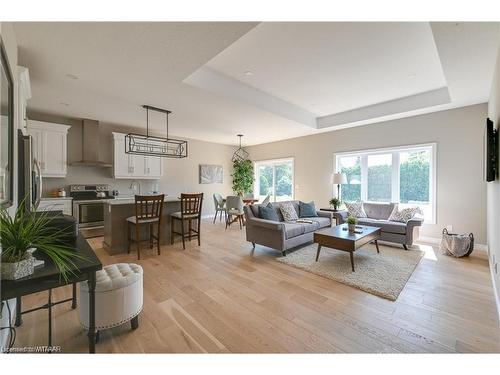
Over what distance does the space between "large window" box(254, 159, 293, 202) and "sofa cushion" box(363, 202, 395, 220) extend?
2.63 m

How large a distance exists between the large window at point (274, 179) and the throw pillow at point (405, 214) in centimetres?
318

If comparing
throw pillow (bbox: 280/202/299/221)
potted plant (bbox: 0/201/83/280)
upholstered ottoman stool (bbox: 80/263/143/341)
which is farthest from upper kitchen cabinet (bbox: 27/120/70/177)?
throw pillow (bbox: 280/202/299/221)

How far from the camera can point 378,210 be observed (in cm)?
475

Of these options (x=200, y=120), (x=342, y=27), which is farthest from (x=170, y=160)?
(x=342, y=27)

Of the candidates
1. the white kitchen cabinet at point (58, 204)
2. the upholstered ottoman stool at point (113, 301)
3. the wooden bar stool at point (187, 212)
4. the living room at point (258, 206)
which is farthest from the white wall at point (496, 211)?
the white kitchen cabinet at point (58, 204)

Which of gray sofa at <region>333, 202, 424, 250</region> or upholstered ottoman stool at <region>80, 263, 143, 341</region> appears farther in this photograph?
gray sofa at <region>333, 202, 424, 250</region>

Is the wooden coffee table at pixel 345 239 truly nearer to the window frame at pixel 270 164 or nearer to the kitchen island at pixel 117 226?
the kitchen island at pixel 117 226

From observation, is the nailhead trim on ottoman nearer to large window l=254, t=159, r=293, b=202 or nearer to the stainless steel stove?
the stainless steel stove

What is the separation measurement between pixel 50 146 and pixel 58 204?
1199mm

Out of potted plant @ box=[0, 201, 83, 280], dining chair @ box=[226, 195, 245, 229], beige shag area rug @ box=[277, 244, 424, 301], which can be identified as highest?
potted plant @ box=[0, 201, 83, 280]

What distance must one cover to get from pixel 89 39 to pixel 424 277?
15.1 ft

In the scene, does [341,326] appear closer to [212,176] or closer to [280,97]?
[280,97]

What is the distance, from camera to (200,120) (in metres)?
5.11

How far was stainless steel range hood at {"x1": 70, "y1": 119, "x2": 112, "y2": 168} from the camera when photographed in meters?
5.07
